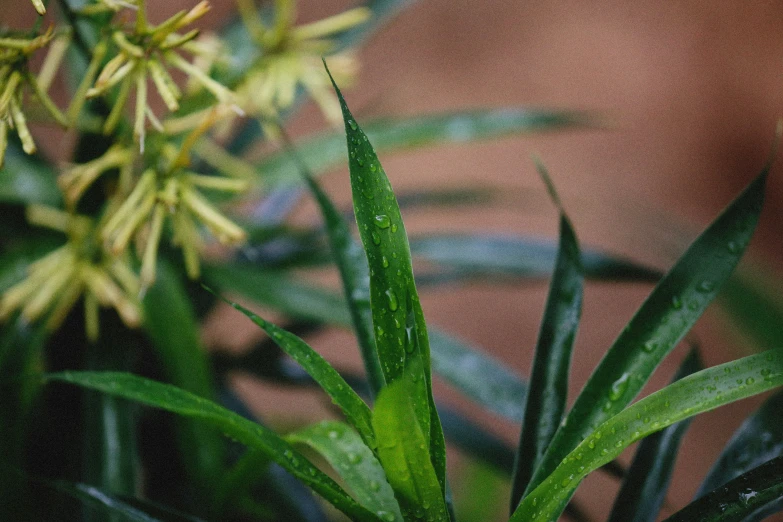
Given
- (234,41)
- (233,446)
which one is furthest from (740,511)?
(234,41)

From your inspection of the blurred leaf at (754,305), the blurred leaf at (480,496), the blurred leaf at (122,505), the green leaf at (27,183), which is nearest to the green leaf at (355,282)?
the blurred leaf at (122,505)

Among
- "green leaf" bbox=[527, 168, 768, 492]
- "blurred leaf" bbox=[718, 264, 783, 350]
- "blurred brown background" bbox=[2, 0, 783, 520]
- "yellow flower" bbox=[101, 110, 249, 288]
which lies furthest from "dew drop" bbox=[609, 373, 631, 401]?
"blurred brown background" bbox=[2, 0, 783, 520]

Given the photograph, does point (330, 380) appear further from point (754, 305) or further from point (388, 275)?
point (754, 305)

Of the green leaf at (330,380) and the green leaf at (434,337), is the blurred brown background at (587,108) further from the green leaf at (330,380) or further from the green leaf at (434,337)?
the green leaf at (330,380)

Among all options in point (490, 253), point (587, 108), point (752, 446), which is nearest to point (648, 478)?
point (752, 446)

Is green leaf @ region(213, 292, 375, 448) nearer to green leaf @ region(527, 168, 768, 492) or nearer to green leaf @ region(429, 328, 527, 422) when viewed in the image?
green leaf @ region(527, 168, 768, 492)

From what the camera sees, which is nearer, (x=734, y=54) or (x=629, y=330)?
(x=629, y=330)

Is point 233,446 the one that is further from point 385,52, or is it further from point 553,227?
point 385,52
